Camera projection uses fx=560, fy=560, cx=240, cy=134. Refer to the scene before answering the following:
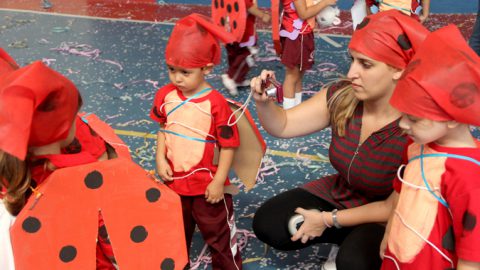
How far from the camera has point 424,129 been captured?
5.11ft

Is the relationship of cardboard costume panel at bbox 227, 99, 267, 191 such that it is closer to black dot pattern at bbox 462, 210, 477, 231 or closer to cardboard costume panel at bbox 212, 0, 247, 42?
black dot pattern at bbox 462, 210, 477, 231

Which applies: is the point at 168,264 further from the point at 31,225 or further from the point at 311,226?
the point at 311,226

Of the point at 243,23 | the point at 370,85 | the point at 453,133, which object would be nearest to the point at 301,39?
the point at 243,23

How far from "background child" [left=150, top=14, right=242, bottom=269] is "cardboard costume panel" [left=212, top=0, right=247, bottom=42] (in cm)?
153

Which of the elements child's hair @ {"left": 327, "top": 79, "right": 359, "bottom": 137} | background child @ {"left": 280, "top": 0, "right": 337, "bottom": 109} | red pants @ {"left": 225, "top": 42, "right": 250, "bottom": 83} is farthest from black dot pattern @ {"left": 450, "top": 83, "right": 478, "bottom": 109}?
red pants @ {"left": 225, "top": 42, "right": 250, "bottom": 83}

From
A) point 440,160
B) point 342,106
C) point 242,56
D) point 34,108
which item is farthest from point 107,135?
point 242,56

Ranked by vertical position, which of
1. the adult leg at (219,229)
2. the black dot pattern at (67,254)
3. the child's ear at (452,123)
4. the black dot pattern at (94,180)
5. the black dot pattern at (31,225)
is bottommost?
the adult leg at (219,229)

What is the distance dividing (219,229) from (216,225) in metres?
0.03

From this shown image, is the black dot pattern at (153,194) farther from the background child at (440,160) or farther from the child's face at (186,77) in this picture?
the background child at (440,160)

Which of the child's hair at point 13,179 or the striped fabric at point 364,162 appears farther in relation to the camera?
the striped fabric at point 364,162

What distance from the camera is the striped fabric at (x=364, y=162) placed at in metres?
2.07

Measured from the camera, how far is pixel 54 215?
5.24 ft

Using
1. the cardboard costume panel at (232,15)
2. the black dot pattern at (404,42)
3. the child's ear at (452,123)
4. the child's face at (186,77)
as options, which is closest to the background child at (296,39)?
the cardboard costume panel at (232,15)

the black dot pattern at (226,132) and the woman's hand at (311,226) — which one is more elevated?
the black dot pattern at (226,132)
